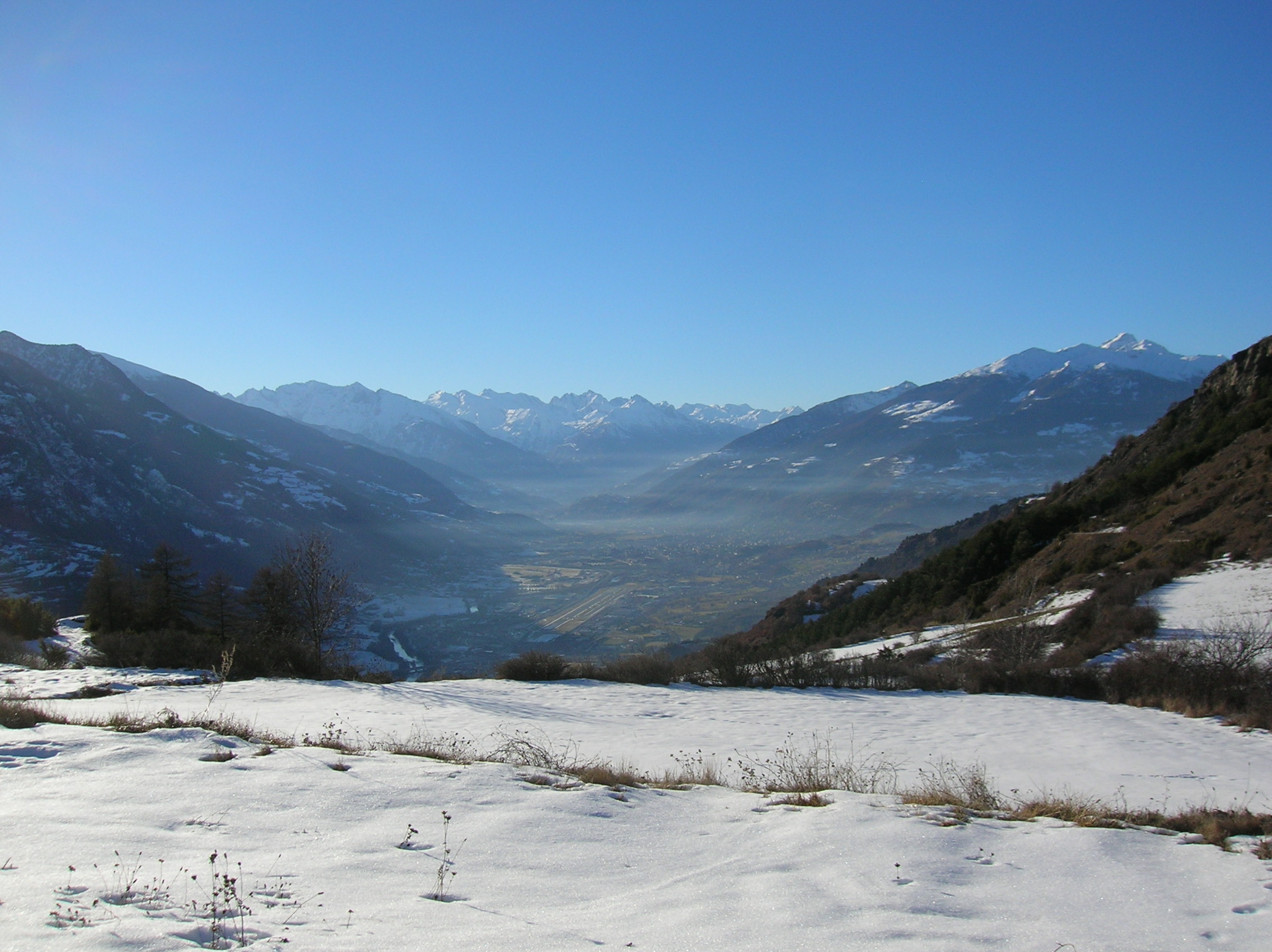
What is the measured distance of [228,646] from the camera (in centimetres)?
1858

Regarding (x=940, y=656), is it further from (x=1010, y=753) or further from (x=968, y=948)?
(x=968, y=948)

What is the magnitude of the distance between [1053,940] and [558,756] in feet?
20.0

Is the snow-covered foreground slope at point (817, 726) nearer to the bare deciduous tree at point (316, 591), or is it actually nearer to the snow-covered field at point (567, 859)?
the snow-covered field at point (567, 859)

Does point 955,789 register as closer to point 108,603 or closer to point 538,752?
point 538,752

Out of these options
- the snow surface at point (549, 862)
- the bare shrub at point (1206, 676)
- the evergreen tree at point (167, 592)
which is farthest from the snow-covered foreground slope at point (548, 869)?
the evergreen tree at point (167, 592)

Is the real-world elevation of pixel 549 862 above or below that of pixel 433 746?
above

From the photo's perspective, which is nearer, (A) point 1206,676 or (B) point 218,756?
(B) point 218,756

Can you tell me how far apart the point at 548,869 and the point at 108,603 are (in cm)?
3351

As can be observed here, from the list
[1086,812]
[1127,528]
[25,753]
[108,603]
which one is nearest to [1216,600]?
[1127,528]

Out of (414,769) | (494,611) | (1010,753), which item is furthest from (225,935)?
(494,611)

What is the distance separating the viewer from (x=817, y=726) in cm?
1209

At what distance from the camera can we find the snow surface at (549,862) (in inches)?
142

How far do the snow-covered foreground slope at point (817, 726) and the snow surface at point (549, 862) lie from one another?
354 mm

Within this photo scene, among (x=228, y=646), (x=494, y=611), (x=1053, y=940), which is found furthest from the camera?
(x=494, y=611)
